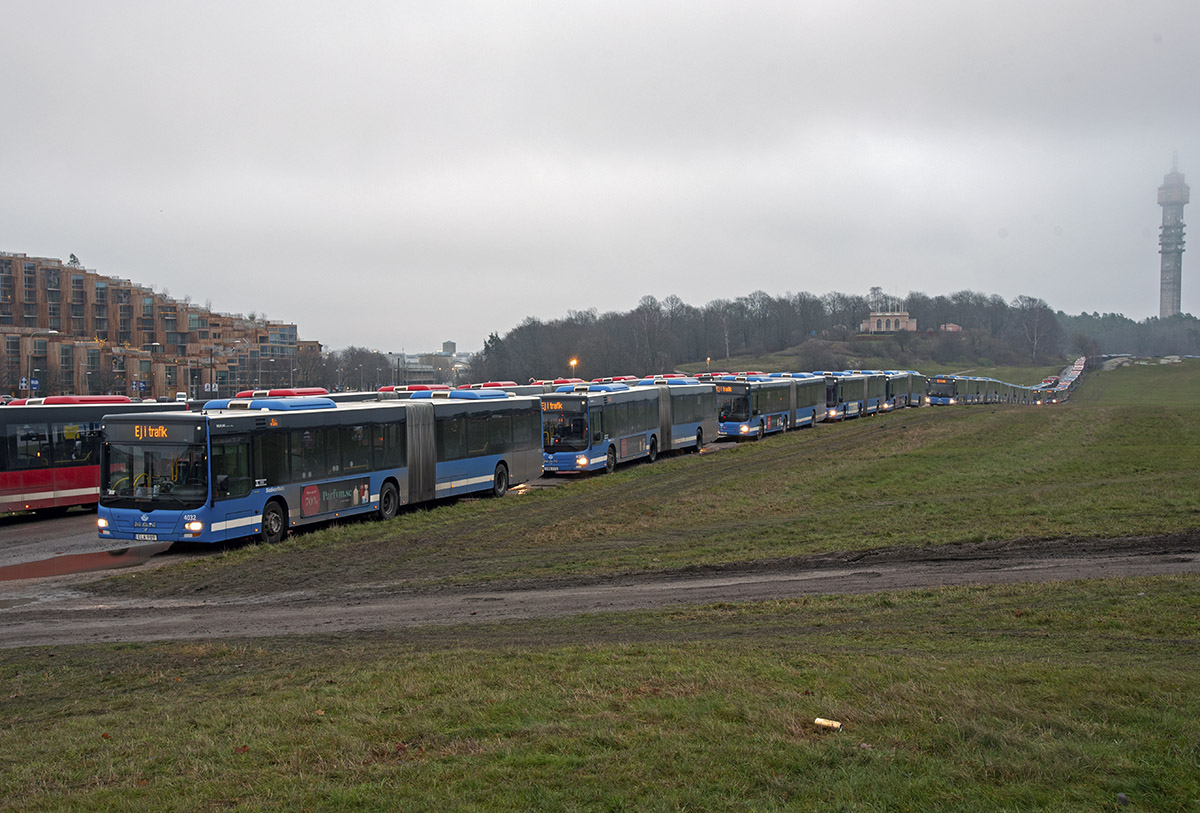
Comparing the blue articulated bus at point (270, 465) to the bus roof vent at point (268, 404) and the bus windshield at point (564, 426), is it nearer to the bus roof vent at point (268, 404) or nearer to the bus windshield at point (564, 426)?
the bus roof vent at point (268, 404)

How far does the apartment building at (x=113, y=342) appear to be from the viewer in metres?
105

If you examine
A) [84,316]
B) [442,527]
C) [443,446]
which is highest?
[84,316]

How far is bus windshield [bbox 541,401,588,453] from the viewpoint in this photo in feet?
114

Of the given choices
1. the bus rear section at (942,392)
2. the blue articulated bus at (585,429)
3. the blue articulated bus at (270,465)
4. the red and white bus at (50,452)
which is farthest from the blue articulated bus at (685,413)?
the bus rear section at (942,392)

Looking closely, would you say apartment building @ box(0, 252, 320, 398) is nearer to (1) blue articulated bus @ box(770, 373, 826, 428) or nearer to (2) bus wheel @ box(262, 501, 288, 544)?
(1) blue articulated bus @ box(770, 373, 826, 428)

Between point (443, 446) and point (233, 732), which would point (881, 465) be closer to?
point (443, 446)

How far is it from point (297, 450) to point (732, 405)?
1273 inches

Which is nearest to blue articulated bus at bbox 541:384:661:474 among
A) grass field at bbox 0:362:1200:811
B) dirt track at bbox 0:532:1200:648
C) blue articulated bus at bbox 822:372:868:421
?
grass field at bbox 0:362:1200:811

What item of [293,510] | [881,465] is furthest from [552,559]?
[881,465]

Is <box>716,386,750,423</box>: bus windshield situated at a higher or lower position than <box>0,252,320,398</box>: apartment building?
lower

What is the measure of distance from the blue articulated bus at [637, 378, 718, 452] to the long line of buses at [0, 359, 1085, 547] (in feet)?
0.39

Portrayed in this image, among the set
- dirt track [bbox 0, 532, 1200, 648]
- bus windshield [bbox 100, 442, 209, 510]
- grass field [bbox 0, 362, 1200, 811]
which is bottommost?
dirt track [bbox 0, 532, 1200, 648]

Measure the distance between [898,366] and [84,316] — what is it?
145472 millimetres

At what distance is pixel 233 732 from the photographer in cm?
787
